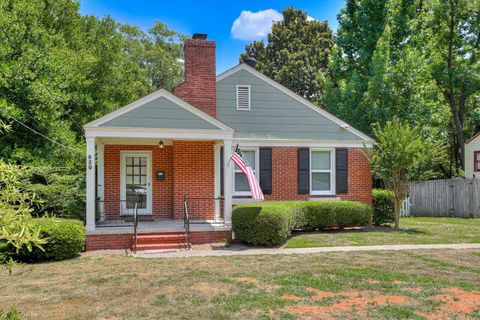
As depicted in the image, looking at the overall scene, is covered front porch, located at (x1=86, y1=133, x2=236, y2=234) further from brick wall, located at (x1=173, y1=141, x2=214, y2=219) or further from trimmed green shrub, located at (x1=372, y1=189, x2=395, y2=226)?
trimmed green shrub, located at (x1=372, y1=189, x2=395, y2=226)

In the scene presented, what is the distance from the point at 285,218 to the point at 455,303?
5553 mm

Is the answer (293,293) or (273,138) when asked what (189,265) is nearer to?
(293,293)

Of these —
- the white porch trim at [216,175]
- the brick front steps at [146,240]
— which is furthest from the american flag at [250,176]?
the white porch trim at [216,175]

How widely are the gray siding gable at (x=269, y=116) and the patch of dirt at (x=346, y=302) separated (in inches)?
346

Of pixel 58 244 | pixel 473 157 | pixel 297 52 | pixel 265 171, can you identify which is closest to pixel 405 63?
pixel 473 157

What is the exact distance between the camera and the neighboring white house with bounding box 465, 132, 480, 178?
24.9 metres

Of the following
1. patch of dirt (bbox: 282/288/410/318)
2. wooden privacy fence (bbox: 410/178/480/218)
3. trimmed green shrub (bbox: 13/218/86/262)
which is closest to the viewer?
patch of dirt (bbox: 282/288/410/318)

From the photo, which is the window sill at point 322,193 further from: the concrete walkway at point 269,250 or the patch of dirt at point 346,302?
the patch of dirt at point 346,302

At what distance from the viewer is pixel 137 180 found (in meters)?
14.4

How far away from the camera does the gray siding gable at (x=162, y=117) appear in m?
11.9

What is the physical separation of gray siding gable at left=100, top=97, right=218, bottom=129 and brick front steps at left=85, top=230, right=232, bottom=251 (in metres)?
3.01

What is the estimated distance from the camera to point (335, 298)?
6.35m

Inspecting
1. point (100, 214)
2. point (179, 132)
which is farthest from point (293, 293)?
point (100, 214)

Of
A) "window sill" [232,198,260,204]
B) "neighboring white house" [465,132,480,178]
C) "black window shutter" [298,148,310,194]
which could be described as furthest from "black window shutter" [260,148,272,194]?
"neighboring white house" [465,132,480,178]
